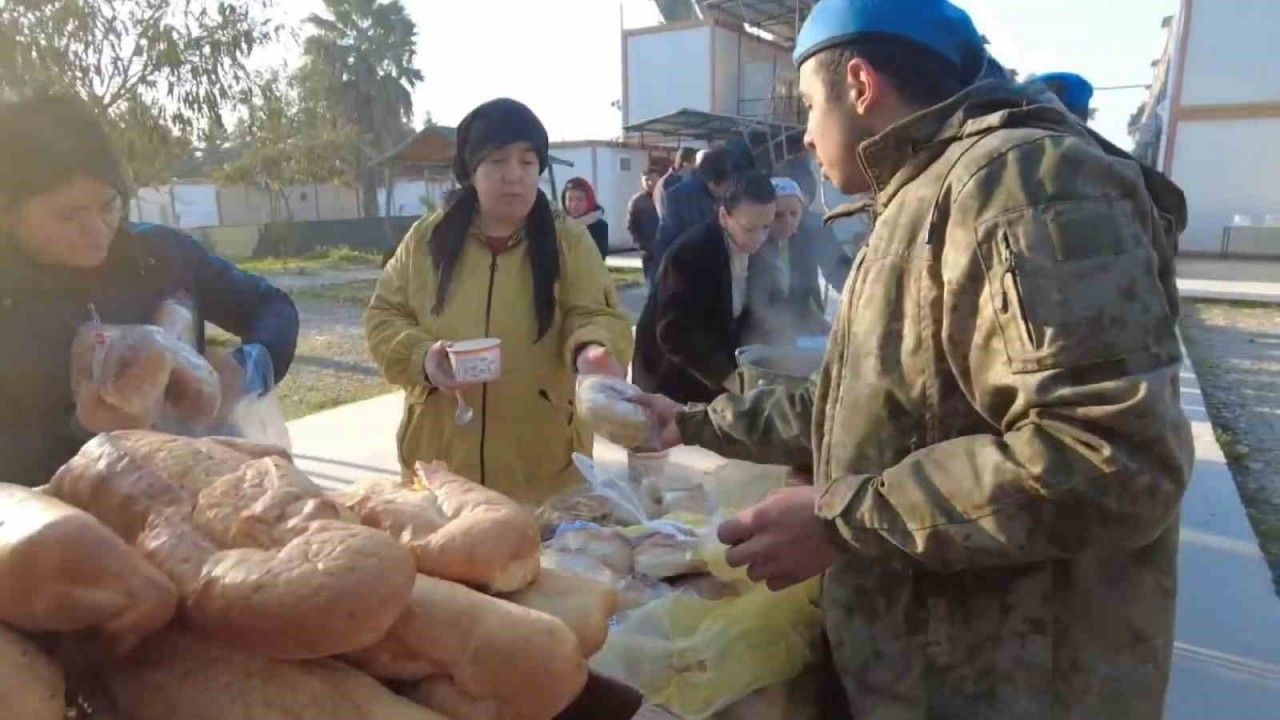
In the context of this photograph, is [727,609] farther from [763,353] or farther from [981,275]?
[763,353]

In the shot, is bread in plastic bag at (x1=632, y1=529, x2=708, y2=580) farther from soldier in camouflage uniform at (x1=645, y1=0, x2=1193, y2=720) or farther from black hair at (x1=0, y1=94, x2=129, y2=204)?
black hair at (x1=0, y1=94, x2=129, y2=204)

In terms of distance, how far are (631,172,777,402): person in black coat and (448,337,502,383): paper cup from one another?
1.31m

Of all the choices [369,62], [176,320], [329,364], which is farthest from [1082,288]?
[369,62]

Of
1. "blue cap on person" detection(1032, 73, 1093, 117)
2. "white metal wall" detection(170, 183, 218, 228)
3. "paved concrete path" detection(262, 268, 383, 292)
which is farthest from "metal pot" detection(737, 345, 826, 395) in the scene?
"white metal wall" detection(170, 183, 218, 228)

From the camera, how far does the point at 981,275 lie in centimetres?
99

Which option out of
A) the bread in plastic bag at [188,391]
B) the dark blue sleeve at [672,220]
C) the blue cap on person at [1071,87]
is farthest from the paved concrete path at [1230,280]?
the bread in plastic bag at [188,391]

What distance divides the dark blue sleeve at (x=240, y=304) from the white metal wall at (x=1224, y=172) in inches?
854

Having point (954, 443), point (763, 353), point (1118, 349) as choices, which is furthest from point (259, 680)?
point (763, 353)

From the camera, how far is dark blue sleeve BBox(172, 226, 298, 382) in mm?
2064

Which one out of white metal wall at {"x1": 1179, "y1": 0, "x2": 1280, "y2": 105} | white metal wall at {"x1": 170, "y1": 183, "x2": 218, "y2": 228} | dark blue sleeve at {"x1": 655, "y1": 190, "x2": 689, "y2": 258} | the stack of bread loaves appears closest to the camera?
the stack of bread loaves

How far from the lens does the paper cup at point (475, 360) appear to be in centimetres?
185

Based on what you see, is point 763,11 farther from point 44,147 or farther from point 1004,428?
point 1004,428

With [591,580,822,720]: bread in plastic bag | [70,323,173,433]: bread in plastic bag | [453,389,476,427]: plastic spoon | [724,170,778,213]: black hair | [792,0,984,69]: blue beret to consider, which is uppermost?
[792,0,984,69]: blue beret

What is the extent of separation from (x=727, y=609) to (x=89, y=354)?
1137 millimetres
